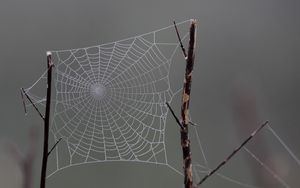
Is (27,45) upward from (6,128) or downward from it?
upward

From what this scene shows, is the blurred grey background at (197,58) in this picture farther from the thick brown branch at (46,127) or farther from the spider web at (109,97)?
the thick brown branch at (46,127)

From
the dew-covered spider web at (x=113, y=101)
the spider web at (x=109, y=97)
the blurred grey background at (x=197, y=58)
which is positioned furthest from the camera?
the blurred grey background at (x=197, y=58)

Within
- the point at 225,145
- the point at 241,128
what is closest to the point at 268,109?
the point at 225,145

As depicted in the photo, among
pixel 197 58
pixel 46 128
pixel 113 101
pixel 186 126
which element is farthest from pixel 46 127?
pixel 197 58

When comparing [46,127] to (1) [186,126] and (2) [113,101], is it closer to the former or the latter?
(1) [186,126]

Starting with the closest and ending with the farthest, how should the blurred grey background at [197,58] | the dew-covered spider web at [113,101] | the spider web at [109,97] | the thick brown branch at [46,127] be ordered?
the thick brown branch at [46,127], the dew-covered spider web at [113,101], the spider web at [109,97], the blurred grey background at [197,58]

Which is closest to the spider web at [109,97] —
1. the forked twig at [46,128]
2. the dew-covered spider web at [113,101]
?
the dew-covered spider web at [113,101]

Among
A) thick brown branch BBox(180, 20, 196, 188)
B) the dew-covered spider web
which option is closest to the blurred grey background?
the dew-covered spider web

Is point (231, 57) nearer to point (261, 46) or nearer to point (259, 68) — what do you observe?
point (259, 68)
